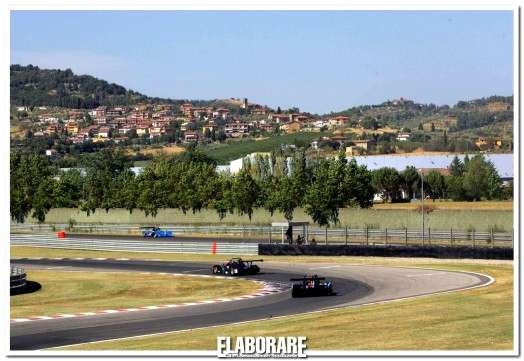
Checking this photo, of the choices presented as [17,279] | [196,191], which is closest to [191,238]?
[196,191]

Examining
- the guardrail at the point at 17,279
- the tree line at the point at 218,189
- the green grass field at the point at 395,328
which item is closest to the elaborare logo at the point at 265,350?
the green grass field at the point at 395,328

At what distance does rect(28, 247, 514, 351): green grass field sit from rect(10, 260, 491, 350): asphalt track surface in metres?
1.57

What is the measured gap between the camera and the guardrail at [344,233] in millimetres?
69500

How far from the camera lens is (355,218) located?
291 feet

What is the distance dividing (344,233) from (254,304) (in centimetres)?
4209

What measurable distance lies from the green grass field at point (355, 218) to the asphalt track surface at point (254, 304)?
2458 centimetres

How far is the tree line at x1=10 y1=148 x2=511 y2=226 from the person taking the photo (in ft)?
308

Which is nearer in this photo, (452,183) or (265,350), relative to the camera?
(265,350)

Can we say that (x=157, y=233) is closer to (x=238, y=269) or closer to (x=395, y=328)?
(x=238, y=269)

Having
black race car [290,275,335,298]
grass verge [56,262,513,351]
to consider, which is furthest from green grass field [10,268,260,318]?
grass verge [56,262,513,351]

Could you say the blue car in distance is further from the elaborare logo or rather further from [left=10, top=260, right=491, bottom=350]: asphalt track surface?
the elaborare logo
